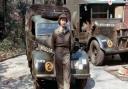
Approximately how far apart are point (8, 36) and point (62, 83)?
9807 mm

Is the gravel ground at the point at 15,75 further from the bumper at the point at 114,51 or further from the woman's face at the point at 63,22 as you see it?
the bumper at the point at 114,51

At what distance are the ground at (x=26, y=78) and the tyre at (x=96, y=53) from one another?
0.24 meters

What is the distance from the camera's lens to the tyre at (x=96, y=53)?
46.7 ft

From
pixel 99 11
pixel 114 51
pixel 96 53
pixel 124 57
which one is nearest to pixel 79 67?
pixel 114 51

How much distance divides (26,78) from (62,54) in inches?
120

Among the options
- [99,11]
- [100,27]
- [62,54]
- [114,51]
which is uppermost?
[99,11]

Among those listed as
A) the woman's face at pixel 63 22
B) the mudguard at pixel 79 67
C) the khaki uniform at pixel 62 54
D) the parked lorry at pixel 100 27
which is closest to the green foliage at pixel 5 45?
the parked lorry at pixel 100 27

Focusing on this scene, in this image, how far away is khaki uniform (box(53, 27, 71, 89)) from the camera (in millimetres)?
9492

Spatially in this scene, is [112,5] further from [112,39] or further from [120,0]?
[112,39]

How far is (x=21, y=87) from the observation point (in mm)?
11141

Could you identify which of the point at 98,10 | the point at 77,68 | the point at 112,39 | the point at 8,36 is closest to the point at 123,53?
the point at 112,39

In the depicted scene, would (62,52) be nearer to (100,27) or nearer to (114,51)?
(114,51)

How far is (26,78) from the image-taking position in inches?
482

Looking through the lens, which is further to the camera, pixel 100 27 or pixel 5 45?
pixel 5 45
